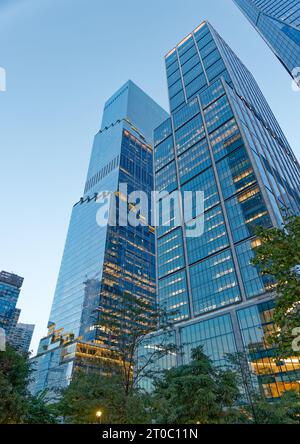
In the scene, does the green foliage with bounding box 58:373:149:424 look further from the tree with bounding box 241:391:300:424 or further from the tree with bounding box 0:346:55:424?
the tree with bounding box 241:391:300:424

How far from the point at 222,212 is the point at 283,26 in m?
62.9

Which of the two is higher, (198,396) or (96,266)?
(96,266)

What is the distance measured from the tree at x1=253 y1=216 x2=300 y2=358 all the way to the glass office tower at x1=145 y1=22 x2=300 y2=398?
26.1 meters

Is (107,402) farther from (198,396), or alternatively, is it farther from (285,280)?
(285,280)

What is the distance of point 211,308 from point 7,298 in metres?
172

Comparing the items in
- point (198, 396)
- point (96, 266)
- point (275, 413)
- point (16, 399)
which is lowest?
point (275, 413)

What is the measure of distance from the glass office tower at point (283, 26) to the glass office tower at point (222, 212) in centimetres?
1909

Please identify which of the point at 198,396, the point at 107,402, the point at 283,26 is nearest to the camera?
the point at 107,402

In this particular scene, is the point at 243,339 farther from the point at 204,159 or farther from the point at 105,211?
the point at 105,211

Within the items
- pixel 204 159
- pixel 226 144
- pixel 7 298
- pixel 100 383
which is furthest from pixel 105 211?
pixel 100 383

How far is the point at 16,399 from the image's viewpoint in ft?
48.2

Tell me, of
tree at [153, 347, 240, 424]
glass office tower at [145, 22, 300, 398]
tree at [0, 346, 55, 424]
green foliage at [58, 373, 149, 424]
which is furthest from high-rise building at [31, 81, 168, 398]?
green foliage at [58, 373, 149, 424]

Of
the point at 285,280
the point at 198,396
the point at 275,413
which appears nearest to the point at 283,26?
the point at 285,280
